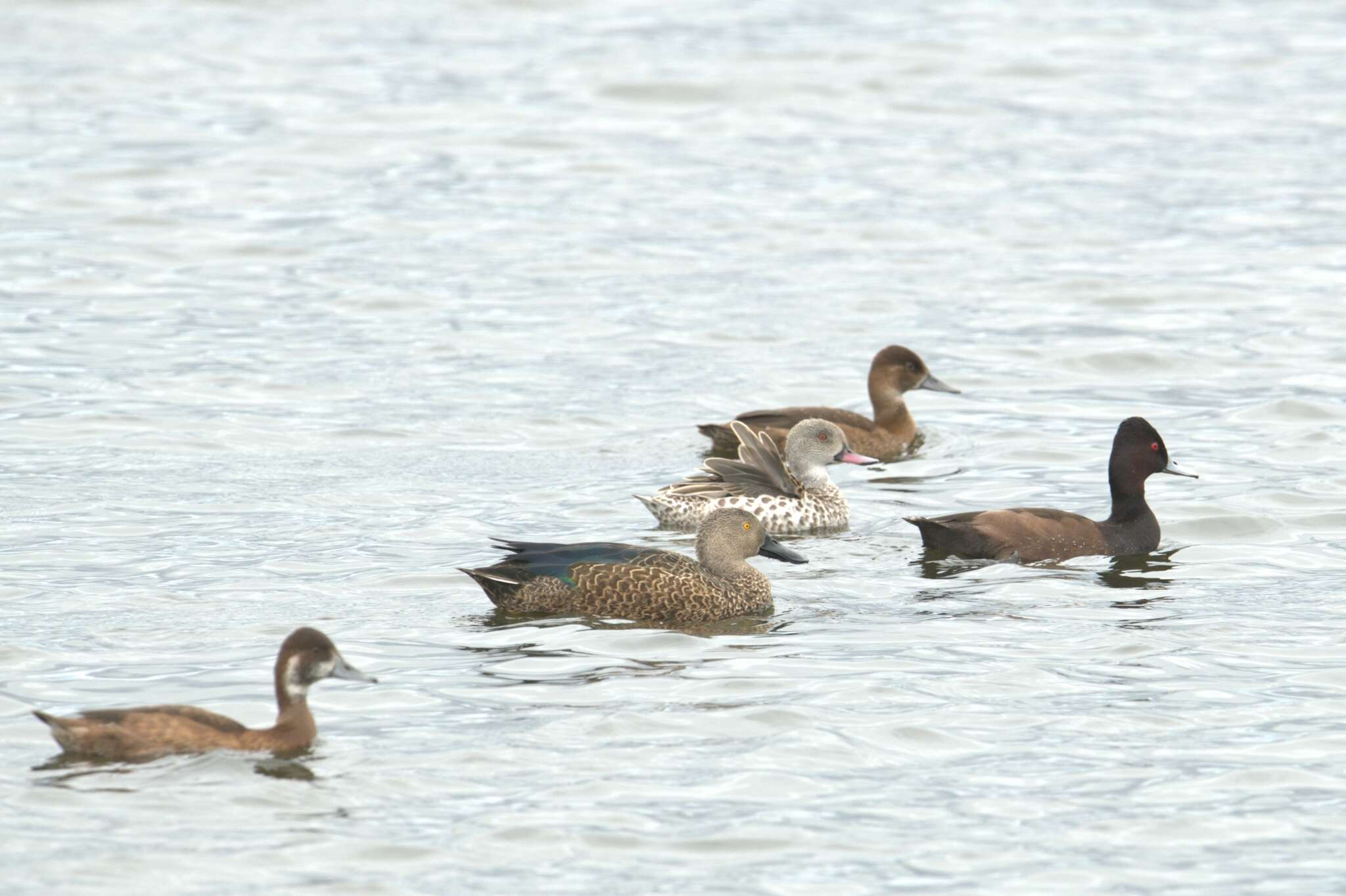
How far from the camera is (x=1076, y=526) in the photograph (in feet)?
42.5

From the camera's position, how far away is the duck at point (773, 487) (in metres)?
13.8

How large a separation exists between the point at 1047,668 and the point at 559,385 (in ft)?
27.5

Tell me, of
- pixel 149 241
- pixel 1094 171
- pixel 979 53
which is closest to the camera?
pixel 149 241

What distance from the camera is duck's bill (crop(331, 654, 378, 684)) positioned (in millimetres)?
9273

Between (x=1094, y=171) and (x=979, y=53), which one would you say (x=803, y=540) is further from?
(x=979, y=53)

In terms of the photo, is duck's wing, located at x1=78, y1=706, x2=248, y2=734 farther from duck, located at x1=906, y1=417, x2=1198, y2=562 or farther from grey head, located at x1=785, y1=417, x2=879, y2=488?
grey head, located at x1=785, y1=417, x2=879, y2=488

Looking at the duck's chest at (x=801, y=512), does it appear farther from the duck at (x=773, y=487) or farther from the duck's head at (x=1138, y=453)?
the duck's head at (x=1138, y=453)

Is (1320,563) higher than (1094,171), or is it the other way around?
(1094,171)

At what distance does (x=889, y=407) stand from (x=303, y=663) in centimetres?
844

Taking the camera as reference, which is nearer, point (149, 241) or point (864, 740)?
point (864, 740)

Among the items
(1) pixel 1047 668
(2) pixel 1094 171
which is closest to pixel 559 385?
(1) pixel 1047 668

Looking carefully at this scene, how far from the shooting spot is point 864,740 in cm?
954

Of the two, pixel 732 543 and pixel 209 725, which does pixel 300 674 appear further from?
pixel 732 543

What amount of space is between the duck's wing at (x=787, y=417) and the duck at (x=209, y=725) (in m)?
6.82
